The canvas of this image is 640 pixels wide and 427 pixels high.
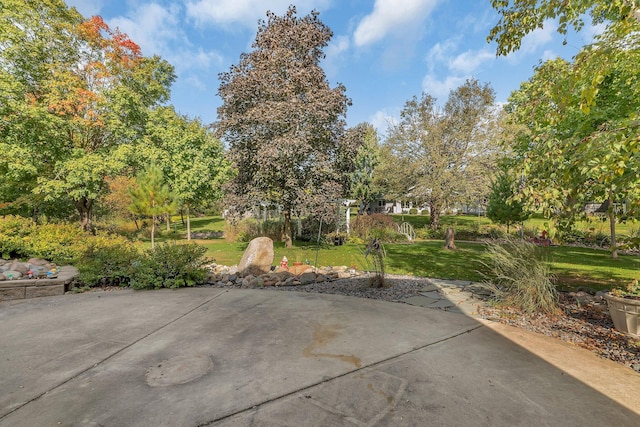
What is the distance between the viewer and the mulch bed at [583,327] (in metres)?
3.13

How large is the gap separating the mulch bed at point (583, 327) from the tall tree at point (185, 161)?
56.4 feet

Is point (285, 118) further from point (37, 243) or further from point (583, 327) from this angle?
point (583, 327)

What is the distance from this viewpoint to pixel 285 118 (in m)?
10.7

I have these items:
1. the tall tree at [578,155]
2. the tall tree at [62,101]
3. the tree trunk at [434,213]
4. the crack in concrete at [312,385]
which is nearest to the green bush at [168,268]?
the crack in concrete at [312,385]

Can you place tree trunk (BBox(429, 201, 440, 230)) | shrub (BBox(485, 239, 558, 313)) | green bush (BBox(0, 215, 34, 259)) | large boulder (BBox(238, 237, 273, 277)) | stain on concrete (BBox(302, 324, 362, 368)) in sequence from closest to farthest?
1. stain on concrete (BBox(302, 324, 362, 368))
2. shrub (BBox(485, 239, 558, 313))
3. green bush (BBox(0, 215, 34, 259))
4. large boulder (BBox(238, 237, 273, 277))
5. tree trunk (BBox(429, 201, 440, 230))

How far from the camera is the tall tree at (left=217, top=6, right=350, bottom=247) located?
35.3ft

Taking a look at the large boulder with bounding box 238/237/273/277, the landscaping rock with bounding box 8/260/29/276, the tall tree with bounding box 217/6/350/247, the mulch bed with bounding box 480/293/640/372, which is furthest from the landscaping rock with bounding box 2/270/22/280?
the mulch bed with bounding box 480/293/640/372

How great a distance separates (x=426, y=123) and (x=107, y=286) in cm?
2038

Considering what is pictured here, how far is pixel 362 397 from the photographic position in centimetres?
227

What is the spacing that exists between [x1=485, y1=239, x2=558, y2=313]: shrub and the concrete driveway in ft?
3.00

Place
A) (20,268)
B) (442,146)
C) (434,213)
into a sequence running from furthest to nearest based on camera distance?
(434,213), (442,146), (20,268)

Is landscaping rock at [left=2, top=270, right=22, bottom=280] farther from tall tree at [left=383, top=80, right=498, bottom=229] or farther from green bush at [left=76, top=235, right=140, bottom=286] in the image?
tall tree at [left=383, top=80, right=498, bottom=229]

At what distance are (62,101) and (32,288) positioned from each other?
34.6 feet

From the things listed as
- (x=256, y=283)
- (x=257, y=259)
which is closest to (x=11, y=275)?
(x=256, y=283)
